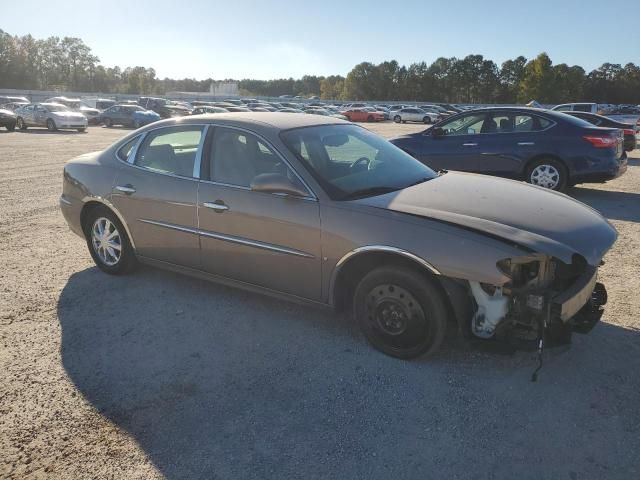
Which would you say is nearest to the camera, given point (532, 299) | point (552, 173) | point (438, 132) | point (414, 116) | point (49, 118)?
point (532, 299)

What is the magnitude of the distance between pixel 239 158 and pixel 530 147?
6.11 m

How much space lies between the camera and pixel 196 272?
4375mm

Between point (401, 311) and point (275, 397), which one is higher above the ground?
point (401, 311)

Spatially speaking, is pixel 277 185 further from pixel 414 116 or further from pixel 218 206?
pixel 414 116

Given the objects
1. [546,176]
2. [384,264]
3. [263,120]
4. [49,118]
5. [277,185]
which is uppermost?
[263,120]

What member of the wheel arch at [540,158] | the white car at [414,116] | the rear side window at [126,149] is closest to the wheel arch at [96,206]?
the rear side window at [126,149]

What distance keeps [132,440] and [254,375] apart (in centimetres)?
85

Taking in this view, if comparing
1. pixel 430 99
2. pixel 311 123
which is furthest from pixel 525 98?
pixel 311 123

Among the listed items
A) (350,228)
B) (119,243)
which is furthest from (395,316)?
(119,243)

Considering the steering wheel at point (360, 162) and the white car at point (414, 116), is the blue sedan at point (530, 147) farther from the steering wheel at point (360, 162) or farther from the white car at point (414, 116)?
the white car at point (414, 116)

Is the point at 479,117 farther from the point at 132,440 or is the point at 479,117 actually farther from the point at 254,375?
the point at 132,440

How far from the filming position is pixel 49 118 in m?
26.6

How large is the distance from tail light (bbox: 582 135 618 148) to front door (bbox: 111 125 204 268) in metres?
6.70

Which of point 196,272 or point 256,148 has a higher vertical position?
point 256,148
